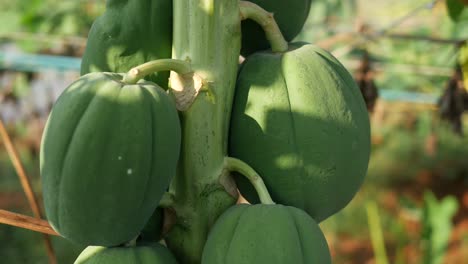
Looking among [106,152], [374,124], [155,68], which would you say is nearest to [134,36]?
[155,68]

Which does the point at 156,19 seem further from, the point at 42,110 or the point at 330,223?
the point at 42,110

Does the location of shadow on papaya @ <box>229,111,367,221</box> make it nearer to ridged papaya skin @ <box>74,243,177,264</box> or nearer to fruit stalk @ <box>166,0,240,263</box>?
fruit stalk @ <box>166,0,240,263</box>

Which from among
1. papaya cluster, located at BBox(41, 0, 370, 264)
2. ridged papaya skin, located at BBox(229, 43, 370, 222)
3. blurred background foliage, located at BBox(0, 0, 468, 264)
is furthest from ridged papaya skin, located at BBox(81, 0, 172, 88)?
blurred background foliage, located at BBox(0, 0, 468, 264)

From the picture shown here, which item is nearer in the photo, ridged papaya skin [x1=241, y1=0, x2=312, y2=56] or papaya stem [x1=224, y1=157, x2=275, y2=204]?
papaya stem [x1=224, y1=157, x2=275, y2=204]

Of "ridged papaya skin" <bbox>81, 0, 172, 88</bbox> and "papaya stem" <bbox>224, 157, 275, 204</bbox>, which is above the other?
"ridged papaya skin" <bbox>81, 0, 172, 88</bbox>

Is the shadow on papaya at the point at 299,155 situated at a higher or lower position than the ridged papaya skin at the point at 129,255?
higher

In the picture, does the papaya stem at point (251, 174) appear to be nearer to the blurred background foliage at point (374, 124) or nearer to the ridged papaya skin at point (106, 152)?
the ridged papaya skin at point (106, 152)

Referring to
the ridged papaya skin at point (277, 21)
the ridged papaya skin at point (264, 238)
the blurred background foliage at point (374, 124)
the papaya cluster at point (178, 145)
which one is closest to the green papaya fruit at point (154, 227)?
the papaya cluster at point (178, 145)
